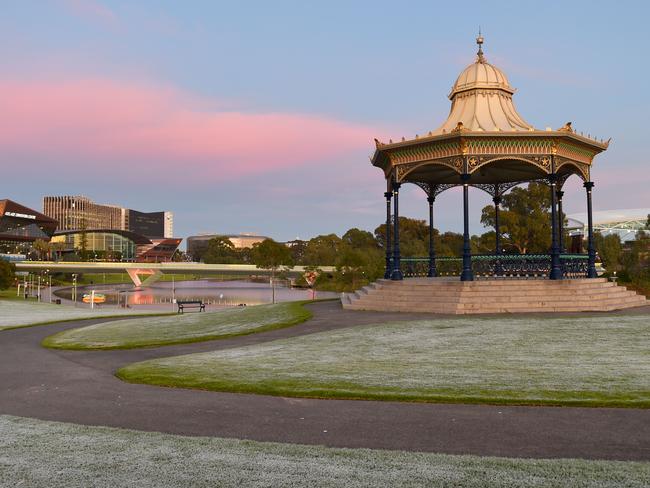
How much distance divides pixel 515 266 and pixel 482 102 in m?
8.86

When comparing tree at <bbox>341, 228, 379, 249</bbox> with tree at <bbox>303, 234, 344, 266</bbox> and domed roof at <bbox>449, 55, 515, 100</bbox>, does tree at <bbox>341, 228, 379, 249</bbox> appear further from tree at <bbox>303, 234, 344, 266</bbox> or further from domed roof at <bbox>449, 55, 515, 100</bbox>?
domed roof at <bbox>449, 55, 515, 100</bbox>

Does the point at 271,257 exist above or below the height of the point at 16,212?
below

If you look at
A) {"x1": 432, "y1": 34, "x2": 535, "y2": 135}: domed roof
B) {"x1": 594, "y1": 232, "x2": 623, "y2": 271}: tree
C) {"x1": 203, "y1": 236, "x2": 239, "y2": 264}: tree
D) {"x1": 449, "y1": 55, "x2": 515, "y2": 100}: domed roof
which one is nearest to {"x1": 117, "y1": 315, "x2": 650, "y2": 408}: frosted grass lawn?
{"x1": 432, "y1": 34, "x2": 535, "y2": 135}: domed roof

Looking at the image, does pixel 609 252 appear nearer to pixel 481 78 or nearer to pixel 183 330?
pixel 481 78

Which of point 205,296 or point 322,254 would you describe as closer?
point 205,296

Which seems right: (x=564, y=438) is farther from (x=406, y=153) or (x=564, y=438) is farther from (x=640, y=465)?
(x=406, y=153)

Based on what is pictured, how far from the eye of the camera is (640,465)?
5.80 m

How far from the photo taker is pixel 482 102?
26.4 metres

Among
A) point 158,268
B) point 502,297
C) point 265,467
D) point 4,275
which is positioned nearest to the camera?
point 265,467

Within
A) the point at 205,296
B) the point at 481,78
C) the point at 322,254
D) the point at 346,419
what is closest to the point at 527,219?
the point at 481,78

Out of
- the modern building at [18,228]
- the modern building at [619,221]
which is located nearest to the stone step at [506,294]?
the modern building at [619,221]

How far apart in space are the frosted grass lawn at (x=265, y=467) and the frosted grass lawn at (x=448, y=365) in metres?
3.09

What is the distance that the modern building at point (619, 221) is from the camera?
150 metres

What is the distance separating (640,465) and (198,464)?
194 inches
